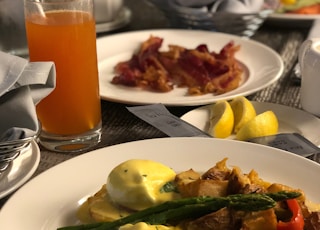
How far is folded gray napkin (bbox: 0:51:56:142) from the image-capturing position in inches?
45.8

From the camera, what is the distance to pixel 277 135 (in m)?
1.29

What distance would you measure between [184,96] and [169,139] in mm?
349

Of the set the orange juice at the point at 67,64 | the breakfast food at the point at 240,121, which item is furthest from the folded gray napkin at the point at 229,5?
the orange juice at the point at 67,64

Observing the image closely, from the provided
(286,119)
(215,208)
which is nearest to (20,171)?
(215,208)

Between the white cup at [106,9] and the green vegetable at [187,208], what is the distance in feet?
3.96

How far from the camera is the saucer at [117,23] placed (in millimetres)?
2113

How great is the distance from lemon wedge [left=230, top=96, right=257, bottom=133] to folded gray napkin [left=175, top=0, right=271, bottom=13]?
60 cm

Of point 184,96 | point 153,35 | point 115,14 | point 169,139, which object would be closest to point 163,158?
point 169,139

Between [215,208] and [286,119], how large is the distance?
534 mm

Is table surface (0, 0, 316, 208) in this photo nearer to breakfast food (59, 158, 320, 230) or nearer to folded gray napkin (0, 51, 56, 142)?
folded gray napkin (0, 51, 56, 142)

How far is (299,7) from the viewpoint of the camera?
7.36ft

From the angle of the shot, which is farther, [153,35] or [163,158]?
[153,35]

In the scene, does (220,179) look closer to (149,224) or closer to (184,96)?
(149,224)

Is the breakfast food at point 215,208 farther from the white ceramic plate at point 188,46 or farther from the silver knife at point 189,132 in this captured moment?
the white ceramic plate at point 188,46
